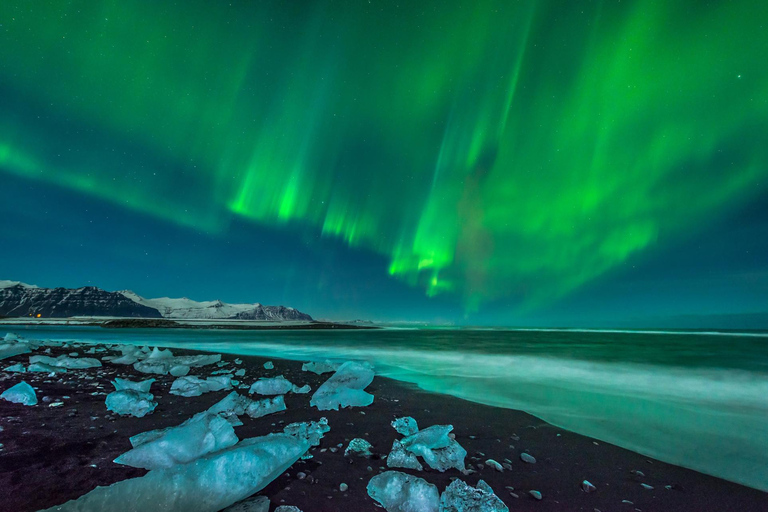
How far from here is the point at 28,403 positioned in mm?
4672

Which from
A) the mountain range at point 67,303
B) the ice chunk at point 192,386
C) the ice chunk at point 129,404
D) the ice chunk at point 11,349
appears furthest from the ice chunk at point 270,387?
the mountain range at point 67,303

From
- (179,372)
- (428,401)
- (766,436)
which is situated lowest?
(179,372)

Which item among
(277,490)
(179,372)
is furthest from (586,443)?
(179,372)

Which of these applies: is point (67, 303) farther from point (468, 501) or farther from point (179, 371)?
point (468, 501)

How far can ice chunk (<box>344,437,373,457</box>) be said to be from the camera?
328 cm

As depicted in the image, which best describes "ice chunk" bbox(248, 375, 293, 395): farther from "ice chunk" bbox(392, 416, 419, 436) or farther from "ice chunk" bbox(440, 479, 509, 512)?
"ice chunk" bbox(440, 479, 509, 512)

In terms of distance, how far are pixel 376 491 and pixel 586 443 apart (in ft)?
10.3

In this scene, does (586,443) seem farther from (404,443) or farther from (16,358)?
(16,358)

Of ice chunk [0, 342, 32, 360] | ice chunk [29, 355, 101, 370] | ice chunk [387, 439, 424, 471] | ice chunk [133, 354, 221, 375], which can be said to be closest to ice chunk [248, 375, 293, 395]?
ice chunk [387, 439, 424, 471]

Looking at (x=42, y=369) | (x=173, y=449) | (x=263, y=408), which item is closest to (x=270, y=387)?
(x=263, y=408)

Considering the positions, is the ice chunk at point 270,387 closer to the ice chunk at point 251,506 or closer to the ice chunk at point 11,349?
the ice chunk at point 251,506

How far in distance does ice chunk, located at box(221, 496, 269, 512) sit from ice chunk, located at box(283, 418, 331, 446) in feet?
4.22

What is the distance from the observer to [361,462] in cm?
310

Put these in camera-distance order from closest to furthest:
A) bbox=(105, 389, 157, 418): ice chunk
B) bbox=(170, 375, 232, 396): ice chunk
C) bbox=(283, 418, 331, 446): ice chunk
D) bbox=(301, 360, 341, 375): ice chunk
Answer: bbox=(283, 418, 331, 446): ice chunk
bbox=(105, 389, 157, 418): ice chunk
bbox=(170, 375, 232, 396): ice chunk
bbox=(301, 360, 341, 375): ice chunk
